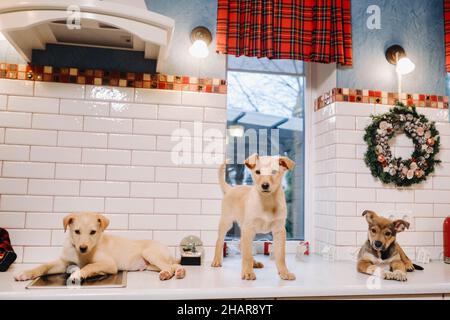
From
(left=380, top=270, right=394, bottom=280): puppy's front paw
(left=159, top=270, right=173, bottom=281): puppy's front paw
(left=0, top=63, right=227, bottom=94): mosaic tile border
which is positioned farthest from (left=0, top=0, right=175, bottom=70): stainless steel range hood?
(left=380, top=270, right=394, bottom=280): puppy's front paw

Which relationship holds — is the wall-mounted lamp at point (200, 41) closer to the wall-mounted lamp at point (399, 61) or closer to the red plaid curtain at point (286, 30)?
the red plaid curtain at point (286, 30)

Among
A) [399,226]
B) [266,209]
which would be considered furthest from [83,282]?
[399,226]

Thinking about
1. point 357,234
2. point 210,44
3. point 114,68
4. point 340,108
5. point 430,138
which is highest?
point 210,44

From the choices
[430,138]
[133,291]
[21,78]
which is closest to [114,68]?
[21,78]

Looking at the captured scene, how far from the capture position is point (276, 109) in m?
2.42

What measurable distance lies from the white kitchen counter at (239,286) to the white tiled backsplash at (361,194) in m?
0.39

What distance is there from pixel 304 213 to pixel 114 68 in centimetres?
133

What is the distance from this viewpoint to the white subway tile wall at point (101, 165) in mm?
1909

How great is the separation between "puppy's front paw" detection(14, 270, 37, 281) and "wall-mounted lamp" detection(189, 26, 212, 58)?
1.26m

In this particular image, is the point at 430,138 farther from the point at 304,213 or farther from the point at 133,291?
the point at 133,291

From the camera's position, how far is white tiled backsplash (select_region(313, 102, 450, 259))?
2.16 metres

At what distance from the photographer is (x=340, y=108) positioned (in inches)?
86.7

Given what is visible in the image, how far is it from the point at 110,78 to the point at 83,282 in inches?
39.5

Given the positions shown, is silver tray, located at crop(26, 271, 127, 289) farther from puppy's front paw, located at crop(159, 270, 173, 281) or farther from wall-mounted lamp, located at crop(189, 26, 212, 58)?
wall-mounted lamp, located at crop(189, 26, 212, 58)
